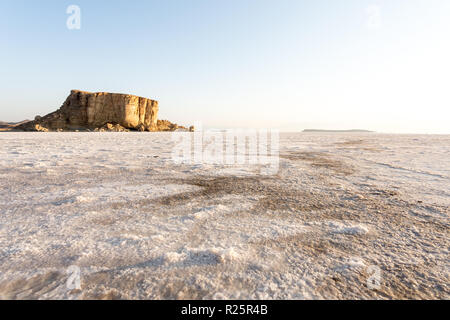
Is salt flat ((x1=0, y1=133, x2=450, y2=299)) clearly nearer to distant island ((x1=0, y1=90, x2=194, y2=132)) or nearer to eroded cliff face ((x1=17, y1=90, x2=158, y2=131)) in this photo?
distant island ((x1=0, y1=90, x2=194, y2=132))

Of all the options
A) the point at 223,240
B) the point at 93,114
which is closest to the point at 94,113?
the point at 93,114

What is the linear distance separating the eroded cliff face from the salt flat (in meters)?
38.3

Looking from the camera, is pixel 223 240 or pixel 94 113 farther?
pixel 94 113

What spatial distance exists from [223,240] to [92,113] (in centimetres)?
4257

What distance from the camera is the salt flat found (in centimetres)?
103

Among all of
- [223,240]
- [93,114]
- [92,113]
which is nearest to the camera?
[223,240]

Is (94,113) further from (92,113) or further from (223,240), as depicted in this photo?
(223,240)

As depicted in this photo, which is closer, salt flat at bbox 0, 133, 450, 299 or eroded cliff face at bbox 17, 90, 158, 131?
salt flat at bbox 0, 133, 450, 299

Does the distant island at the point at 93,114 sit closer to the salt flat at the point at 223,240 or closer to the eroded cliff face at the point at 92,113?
the eroded cliff face at the point at 92,113

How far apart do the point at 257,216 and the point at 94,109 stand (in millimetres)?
42486

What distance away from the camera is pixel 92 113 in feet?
123

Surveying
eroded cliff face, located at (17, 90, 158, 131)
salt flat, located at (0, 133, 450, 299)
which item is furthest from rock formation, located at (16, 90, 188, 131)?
salt flat, located at (0, 133, 450, 299)

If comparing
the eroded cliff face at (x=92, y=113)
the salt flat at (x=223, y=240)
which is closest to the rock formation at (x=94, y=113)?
the eroded cliff face at (x=92, y=113)
